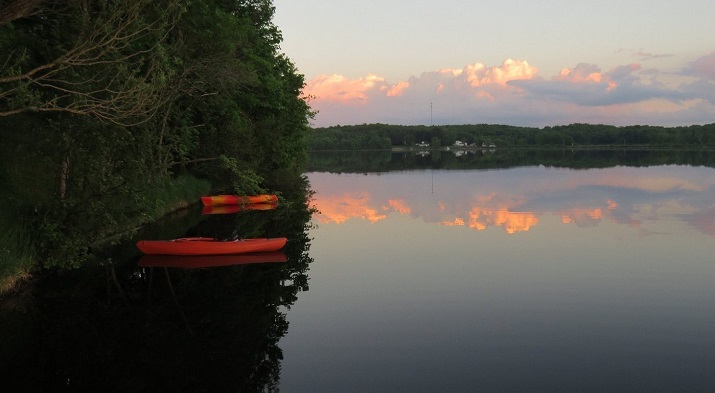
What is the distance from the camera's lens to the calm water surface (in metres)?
11.0

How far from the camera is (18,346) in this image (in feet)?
40.1

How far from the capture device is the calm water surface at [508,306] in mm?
11025

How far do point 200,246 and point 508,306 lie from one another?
976 cm

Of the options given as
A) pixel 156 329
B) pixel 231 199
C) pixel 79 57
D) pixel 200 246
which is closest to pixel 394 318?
pixel 156 329

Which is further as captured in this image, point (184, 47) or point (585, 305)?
point (184, 47)

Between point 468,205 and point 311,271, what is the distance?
67.3 ft

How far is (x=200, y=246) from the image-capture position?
2030 cm

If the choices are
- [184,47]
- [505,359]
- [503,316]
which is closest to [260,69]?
[184,47]

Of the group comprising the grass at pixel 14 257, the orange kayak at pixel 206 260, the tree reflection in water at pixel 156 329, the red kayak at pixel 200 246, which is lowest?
the tree reflection in water at pixel 156 329

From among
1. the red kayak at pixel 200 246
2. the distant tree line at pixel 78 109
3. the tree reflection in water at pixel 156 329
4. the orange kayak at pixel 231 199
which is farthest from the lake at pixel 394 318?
the orange kayak at pixel 231 199

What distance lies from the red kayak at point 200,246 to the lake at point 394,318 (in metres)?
0.64

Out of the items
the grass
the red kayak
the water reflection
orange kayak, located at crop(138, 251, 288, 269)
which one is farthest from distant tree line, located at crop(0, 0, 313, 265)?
the water reflection

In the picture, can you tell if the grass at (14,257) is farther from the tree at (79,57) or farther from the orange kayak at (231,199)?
the orange kayak at (231,199)

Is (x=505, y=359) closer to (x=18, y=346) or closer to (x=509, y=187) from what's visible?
(x=18, y=346)
